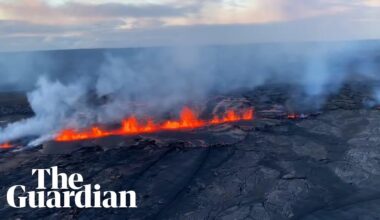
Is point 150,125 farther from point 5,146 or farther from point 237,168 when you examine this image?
point 237,168

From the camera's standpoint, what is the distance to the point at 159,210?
17250 mm

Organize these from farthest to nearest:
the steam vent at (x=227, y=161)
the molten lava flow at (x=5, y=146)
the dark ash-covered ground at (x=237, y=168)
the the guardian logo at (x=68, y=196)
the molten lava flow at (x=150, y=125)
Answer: the molten lava flow at (x=150, y=125) < the molten lava flow at (x=5, y=146) < the the guardian logo at (x=68, y=196) < the steam vent at (x=227, y=161) < the dark ash-covered ground at (x=237, y=168)

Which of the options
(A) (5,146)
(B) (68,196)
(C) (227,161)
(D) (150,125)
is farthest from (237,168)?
(A) (5,146)

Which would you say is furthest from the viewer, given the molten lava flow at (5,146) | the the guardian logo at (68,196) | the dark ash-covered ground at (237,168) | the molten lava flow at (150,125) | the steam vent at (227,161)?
the molten lava flow at (150,125)

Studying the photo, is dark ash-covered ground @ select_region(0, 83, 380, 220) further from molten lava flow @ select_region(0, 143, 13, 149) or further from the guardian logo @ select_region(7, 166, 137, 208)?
molten lava flow @ select_region(0, 143, 13, 149)

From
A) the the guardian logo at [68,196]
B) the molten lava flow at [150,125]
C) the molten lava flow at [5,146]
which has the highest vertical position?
the molten lava flow at [150,125]

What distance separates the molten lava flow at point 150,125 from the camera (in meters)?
28.5

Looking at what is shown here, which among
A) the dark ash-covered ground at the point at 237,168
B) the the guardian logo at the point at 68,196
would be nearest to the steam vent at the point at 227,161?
the dark ash-covered ground at the point at 237,168

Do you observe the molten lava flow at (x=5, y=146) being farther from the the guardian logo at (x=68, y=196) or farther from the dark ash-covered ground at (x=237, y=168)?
the the guardian logo at (x=68, y=196)

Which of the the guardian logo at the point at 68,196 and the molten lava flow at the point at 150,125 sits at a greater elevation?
the molten lava flow at the point at 150,125

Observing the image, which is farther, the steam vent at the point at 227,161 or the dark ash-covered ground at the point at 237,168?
the steam vent at the point at 227,161

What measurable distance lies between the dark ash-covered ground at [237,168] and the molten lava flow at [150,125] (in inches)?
62.0

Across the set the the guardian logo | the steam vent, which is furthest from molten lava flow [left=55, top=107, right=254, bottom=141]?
the the guardian logo

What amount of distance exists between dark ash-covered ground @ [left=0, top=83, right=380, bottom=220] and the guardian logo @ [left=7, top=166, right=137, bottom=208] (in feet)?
1.51
